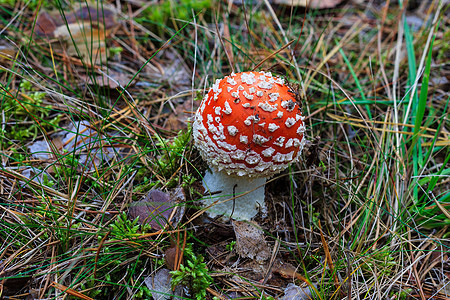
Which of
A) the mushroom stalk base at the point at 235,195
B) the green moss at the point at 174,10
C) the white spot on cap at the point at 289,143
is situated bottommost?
the mushroom stalk base at the point at 235,195

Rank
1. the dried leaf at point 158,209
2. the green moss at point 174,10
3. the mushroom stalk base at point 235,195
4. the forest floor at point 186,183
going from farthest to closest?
the green moss at point 174,10
the mushroom stalk base at point 235,195
the dried leaf at point 158,209
the forest floor at point 186,183

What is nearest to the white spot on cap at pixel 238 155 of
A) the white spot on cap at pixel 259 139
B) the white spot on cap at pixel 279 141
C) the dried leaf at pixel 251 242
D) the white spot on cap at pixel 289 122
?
the white spot on cap at pixel 259 139

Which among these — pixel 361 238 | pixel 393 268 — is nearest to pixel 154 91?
pixel 361 238

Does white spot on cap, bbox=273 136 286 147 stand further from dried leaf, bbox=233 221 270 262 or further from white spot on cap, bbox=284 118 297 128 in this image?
dried leaf, bbox=233 221 270 262

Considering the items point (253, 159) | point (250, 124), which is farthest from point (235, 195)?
point (250, 124)

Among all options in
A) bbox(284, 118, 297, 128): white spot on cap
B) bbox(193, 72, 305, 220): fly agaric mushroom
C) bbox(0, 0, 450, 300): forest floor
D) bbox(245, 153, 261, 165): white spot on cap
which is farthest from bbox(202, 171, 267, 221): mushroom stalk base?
bbox(284, 118, 297, 128): white spot on cap

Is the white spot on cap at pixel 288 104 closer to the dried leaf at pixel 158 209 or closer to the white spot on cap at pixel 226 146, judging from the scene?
the white spot on cap at pixel 226 146

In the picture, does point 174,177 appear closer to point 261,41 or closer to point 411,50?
point 261,41
